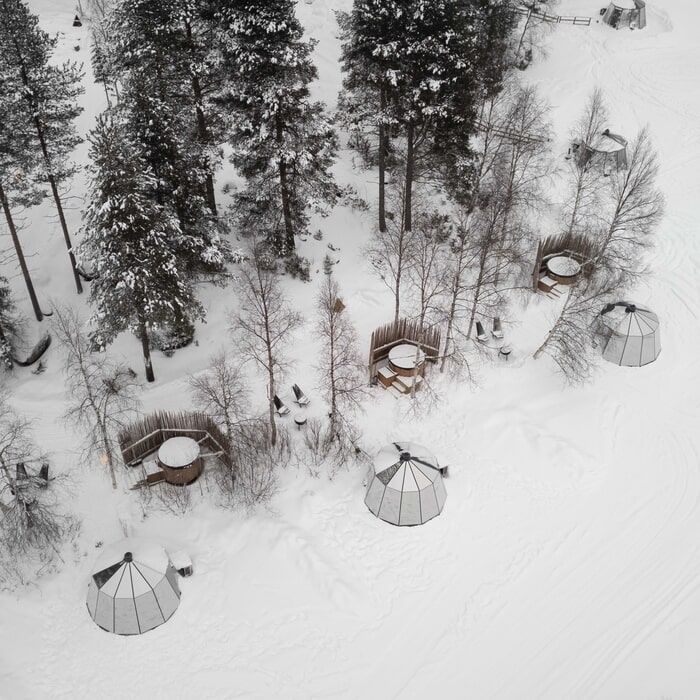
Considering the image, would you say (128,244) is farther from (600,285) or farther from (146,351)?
(600,285)

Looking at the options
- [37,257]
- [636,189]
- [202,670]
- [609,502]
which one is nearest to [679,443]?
[609,502]

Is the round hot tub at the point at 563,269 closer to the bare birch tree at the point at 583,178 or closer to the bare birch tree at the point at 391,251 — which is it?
the bare birch tree at the point at 583,178

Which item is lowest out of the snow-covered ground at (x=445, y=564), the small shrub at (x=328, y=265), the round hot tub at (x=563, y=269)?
the snow-covered ground at (x=445, y=564)

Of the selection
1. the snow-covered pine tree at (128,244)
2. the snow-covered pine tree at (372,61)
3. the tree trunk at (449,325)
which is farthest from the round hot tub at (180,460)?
the snow-covered pine tree at (372,61)

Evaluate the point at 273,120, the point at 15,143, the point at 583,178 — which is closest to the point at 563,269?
the point at 583,178

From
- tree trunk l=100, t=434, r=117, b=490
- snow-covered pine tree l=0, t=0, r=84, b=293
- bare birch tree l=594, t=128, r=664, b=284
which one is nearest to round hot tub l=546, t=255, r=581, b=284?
bare birch tree l=594, t=128, r=664, b=284

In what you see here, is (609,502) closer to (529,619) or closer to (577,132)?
(529,619)
